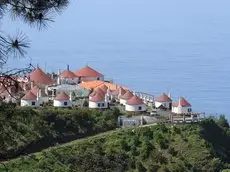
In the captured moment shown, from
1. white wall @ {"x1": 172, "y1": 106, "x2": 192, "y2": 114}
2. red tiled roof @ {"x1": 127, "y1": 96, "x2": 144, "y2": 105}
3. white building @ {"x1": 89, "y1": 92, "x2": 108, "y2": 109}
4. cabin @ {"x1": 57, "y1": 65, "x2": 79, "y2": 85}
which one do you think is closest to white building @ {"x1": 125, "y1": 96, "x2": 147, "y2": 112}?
red tiled roof @ {"x1": 127, "y1": 96, "x2": 144, "y2": 105}

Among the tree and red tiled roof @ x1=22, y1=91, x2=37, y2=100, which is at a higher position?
red tiled roof @ x1=22, y1=91, x2=37, y2=100

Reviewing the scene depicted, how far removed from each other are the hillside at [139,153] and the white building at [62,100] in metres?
2.65

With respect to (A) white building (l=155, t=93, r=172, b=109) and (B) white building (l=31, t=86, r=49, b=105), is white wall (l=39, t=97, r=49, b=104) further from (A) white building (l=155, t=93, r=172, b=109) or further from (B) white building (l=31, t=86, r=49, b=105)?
(A) white building (l=155, t=93, r=172, b=109)

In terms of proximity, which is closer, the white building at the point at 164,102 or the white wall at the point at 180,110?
the white wall at the point at 180,110

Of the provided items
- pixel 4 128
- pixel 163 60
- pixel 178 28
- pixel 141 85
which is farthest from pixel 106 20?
pixel 4 128

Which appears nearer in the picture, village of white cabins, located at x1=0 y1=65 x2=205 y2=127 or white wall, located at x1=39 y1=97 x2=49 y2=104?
village of white cabins, located at x1=0 y1=65 x2=205 y2=127

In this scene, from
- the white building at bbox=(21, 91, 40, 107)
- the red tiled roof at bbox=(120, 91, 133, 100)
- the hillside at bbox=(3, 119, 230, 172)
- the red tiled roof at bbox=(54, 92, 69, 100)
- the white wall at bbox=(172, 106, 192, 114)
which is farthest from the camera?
the red tiled roof at bbox=(120, 91, 133, 100)

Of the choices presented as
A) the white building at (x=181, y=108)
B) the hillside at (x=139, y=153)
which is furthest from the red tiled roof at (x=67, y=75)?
the hillside at (x=139, y=153)

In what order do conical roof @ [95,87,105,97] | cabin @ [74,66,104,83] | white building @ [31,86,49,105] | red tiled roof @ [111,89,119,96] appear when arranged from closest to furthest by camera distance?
white building @ [31,86,49,105], conical roof @ [95,87,105,97], red tiled roof @ [111,89,119,96], cabin @ [74,66,104,83]

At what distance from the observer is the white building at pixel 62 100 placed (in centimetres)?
2517

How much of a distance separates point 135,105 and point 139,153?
3.96 meters

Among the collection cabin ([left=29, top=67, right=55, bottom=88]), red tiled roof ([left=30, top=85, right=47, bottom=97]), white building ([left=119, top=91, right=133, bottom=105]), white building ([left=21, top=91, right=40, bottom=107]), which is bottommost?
white building ([left=21, top=91, right=40, bottom=107])

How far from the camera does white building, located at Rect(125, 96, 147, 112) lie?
25.4 m

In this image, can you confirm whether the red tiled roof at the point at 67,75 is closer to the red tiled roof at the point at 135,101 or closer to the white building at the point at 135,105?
the white building at the point at 135,105
